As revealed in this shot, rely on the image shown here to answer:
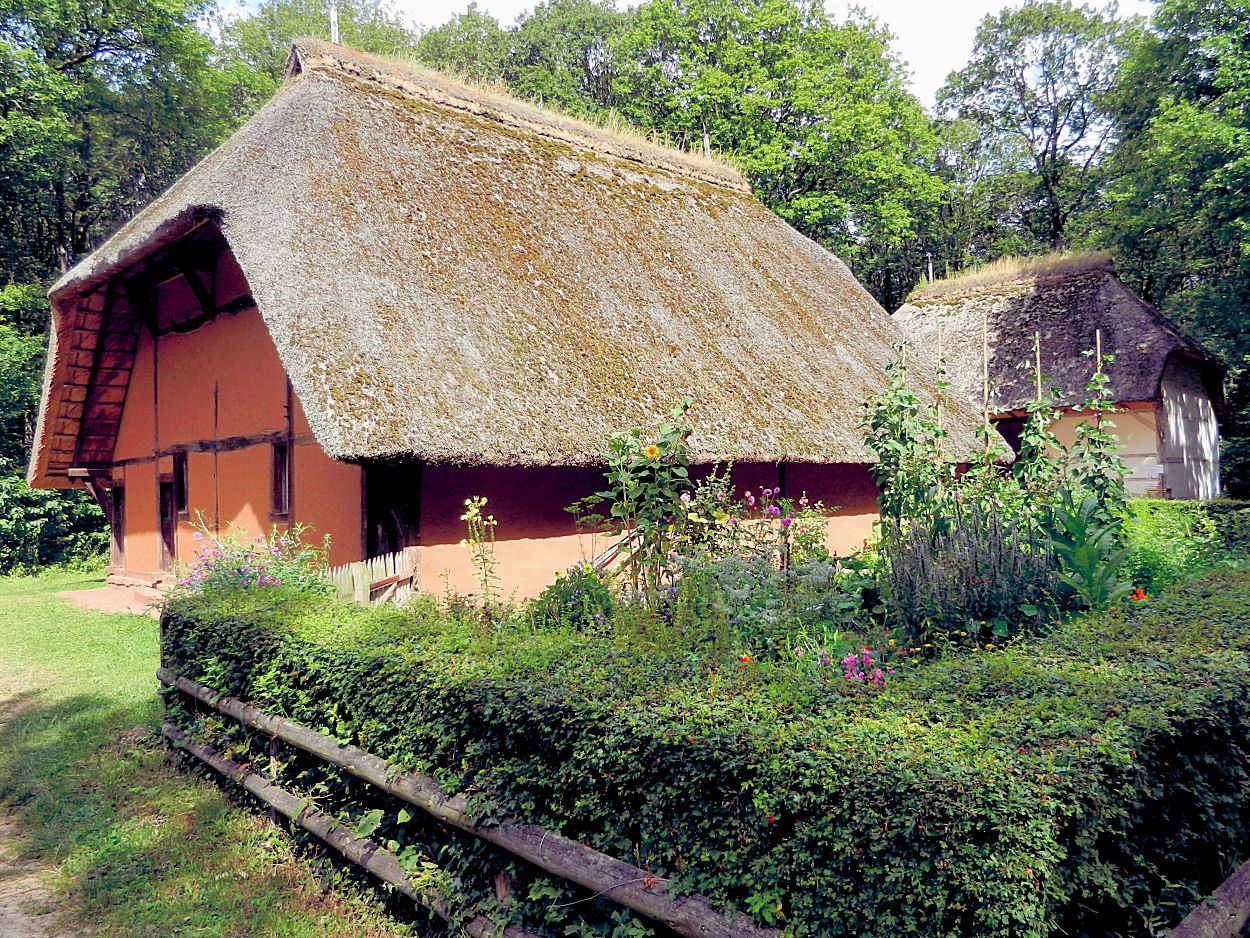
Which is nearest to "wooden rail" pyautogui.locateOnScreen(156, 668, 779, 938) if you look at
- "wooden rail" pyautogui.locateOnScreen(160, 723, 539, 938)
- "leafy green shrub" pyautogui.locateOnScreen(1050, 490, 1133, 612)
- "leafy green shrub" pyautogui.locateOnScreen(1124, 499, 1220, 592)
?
"wooden rail" pyautogui.locateOnScreen(160, 723, 539, 938)

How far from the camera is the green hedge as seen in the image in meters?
2.13

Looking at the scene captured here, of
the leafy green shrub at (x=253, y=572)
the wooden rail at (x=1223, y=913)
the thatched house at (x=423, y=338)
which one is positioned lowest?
the wooden rail at (x=1223, y=913)

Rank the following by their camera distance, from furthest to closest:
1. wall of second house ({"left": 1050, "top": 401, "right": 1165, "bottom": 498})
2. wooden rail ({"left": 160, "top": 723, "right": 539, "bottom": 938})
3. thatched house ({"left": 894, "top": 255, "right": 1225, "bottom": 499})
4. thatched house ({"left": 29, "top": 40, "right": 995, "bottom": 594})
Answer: wall of second house ({"left": 1050, "top": 401, "right": 1165, "bottom": 498}), thatched house ({"left": 894, "top": 255, "right": 1225, "bottom": 499}), thatched house ({"left": 29, "top": 40, "right": 995, "bottom": 594}), wooden rail ({"left": 160, "top": 723, "right": 539, "bottom": 938})

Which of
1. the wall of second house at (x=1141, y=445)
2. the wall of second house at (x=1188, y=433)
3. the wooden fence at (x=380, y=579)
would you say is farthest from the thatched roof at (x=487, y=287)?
the wall of second house at (x=1188, y=433)

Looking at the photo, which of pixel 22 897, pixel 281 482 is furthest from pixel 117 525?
pixel 22 897

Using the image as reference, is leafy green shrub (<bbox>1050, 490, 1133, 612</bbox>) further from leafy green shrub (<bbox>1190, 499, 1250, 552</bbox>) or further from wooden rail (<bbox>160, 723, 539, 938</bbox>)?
wooden rail (<bbox>160, 723, 539, 938</bbox>)

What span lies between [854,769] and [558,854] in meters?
1.15

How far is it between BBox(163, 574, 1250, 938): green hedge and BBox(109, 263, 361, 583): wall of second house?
15.8 ft

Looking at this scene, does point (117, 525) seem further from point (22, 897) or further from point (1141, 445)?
point (1141, 445)

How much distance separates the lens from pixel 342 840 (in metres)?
3.86

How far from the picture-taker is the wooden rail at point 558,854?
243 cm

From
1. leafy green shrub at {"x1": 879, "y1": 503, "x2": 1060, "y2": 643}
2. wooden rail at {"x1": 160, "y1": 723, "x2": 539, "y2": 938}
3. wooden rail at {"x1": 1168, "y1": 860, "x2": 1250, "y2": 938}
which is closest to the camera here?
wooden rail at {"x1": 1168, "y1": 860, "x2": 1250, "y2": 938}

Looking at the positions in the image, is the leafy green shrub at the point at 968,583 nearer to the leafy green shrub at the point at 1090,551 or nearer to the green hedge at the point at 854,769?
the leafy green shrub at the point at 1090,551

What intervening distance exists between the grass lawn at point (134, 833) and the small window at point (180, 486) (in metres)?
3.55
